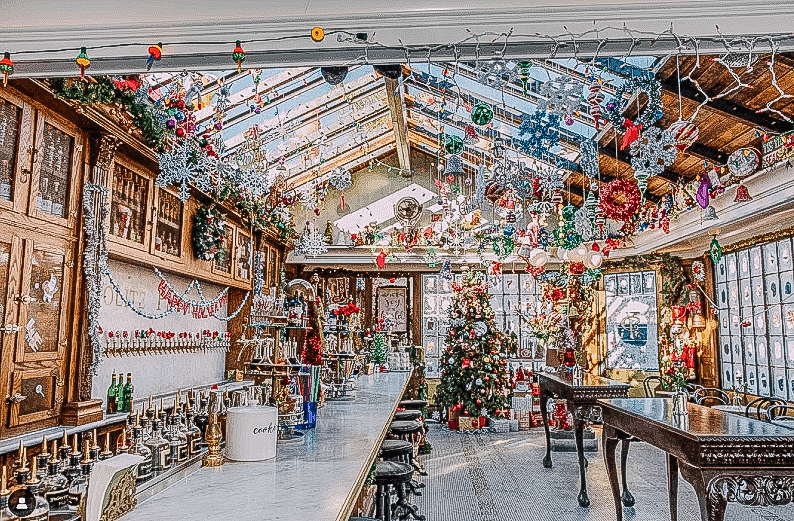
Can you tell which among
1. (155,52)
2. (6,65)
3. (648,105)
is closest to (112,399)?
(6,65)

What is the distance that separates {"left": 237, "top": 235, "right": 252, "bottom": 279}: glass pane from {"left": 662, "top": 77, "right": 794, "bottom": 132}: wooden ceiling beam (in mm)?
5326

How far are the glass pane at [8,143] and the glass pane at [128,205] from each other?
109 centimetres

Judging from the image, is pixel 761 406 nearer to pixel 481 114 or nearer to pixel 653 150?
pixel 653 150

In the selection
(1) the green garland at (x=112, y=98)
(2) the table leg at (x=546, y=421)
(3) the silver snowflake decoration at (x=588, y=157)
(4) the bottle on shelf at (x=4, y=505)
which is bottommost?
(2) the table leg at (x=546, y=421)

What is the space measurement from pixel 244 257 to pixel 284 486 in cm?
662

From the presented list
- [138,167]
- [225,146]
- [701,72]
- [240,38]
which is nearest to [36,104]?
[138,167]

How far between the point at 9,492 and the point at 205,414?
114cm

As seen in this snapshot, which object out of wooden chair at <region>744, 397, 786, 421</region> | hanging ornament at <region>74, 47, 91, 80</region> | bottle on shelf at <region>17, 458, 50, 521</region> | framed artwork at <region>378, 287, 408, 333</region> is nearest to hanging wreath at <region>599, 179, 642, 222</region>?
wooden chair at <region>744, 397, 786, 421</region>

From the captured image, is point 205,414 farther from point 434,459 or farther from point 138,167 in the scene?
point 434,459

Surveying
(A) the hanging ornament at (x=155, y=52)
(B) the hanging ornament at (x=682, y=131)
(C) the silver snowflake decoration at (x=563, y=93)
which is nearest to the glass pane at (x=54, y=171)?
(A) the hanging ornament at (x=155, y=52)

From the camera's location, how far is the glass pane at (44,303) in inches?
148

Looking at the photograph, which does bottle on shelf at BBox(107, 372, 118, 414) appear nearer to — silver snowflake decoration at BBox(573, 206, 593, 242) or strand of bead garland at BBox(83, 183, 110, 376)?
strand of bead garland at BBox(83, 183, 110, 376)

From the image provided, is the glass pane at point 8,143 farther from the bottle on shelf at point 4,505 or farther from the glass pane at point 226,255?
the glass pane at point 226,255

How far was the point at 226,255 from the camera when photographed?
292 inches
